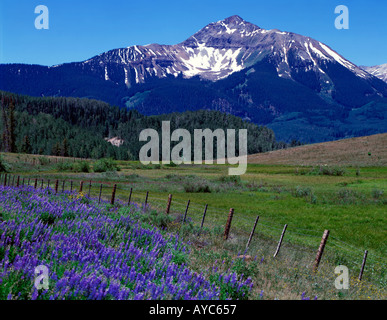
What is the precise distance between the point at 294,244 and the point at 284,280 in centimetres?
1173

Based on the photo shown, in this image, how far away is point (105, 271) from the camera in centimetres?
513

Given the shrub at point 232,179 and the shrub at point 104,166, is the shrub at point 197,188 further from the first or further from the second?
the shrub at point 104,166

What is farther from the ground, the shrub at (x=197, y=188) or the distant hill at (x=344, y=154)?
the distant hill at (x=344, y=154)

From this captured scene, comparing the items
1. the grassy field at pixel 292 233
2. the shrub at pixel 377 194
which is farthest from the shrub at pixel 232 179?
the shrub at pixel 377 194

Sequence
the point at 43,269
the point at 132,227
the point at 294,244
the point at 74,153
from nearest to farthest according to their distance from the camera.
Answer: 1. the point at 43,269
2. the point at 132,227
3. the point at 294,244
4. the point at 74,153

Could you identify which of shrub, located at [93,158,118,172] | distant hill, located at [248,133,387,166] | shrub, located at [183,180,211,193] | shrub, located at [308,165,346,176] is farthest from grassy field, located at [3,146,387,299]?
distant hill, located at [248,133,387,166]

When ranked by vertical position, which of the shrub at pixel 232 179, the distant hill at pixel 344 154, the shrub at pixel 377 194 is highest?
the distant hill at pixel 344 154

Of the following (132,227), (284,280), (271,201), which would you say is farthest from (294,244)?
(271,201)

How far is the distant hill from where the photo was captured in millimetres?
99031

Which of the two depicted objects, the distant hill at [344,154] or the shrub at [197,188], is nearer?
the shrub at [197,188]

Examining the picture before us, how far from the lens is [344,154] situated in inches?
4392

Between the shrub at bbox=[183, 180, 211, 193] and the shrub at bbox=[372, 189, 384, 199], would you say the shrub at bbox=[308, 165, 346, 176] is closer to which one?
the shrub at bbox=[372, 189, 384, 199]

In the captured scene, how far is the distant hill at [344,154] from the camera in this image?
9903 centimetres
